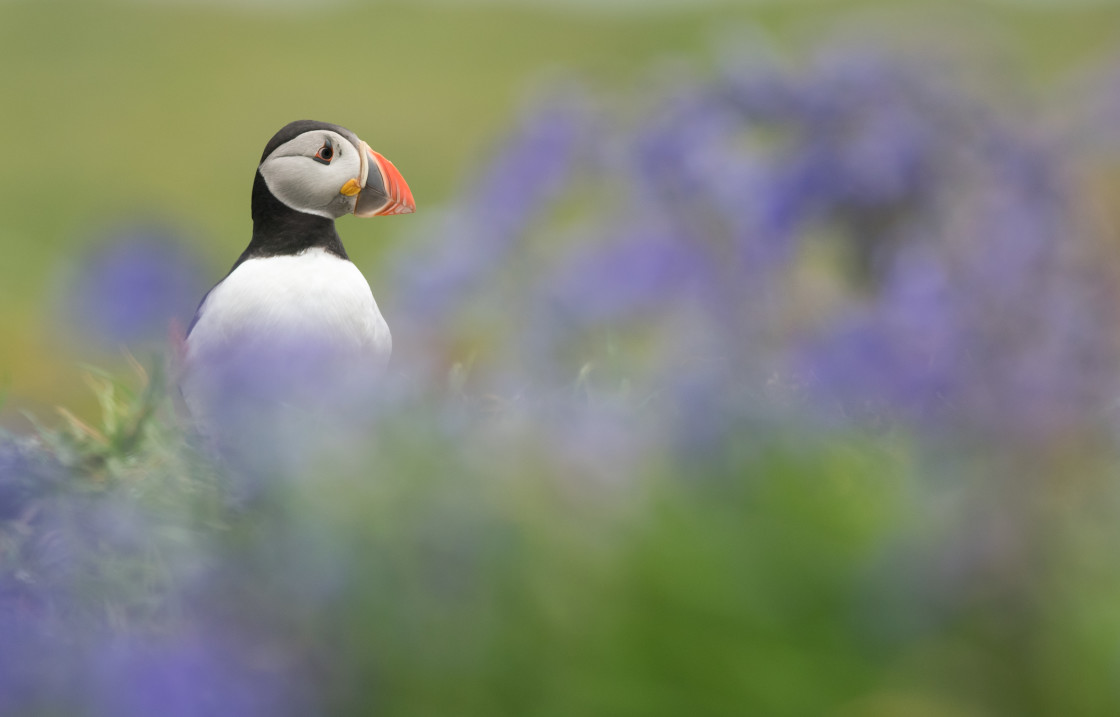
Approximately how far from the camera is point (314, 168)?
5.93ft

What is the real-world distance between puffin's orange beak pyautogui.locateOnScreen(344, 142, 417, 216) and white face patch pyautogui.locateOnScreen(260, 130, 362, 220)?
0.04ft

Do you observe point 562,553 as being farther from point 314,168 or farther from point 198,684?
point 314,168

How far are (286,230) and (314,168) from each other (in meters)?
0.11

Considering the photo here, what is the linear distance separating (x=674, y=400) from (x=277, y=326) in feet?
2.11

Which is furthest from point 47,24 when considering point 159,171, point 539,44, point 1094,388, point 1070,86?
point 1094,388

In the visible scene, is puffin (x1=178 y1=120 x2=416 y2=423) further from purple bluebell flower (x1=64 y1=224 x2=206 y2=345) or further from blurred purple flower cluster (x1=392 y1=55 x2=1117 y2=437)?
blurred purple flower cluster (x1=392 y1=55 x2=1117 y2=437)

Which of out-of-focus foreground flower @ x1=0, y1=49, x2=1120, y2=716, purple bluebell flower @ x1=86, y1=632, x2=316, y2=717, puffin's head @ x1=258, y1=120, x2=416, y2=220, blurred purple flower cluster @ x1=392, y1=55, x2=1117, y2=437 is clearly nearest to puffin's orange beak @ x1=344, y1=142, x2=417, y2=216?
puffin's head @ x1=258, y1=120, x2=416, y2=220

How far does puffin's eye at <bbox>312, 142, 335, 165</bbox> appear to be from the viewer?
1.80m

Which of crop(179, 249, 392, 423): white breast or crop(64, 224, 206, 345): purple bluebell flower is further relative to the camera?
crop(64, 224, 206, 345): purple bluebell flower

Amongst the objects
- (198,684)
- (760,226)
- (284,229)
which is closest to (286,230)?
(284,229)

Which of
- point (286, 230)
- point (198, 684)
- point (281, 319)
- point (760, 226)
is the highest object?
point (760, 226)

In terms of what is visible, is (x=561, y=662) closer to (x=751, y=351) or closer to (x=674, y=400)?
(x=674, y=400)

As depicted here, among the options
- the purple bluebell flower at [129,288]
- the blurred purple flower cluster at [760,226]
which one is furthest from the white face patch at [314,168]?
the blurred purple flower cluster at [760,226]

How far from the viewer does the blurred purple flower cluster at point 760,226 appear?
242 centimetres
